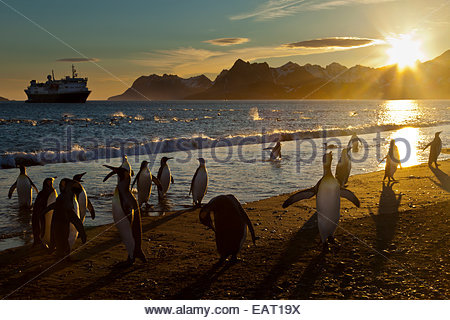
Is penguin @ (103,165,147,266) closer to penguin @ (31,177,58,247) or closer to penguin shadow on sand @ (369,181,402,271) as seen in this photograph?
penguin @ (31,177,58,247)

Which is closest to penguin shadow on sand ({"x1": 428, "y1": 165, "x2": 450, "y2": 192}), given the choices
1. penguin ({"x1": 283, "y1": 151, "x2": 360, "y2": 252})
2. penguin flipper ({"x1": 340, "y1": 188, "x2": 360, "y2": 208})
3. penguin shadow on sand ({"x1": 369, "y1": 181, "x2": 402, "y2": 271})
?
penguin shadow on sand ({"x1": 369, "y1": 181, "x2": 402, "y2": 271})

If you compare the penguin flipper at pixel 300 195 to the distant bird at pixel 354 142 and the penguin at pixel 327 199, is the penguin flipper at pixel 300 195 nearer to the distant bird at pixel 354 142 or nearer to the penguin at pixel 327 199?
the penguin at pixel 327 199

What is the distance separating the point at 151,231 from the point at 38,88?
174 m

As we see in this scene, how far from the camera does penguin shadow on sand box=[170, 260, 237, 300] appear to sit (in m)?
4.86

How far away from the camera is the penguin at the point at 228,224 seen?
5988mm

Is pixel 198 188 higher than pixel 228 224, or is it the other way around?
pixel 228 224

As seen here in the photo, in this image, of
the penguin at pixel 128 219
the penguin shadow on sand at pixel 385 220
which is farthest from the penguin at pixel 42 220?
the penguin shadow on sand at pixel 385 220

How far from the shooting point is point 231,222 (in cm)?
603

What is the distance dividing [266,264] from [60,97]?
566 feet

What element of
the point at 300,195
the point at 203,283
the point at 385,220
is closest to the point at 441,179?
the point at 385,220

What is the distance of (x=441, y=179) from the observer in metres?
13.5

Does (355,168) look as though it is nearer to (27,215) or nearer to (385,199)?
(385,199)

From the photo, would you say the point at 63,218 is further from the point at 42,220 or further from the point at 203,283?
the point at 203,283

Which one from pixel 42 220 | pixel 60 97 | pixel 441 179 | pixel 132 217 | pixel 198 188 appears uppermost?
pixel 60 97
